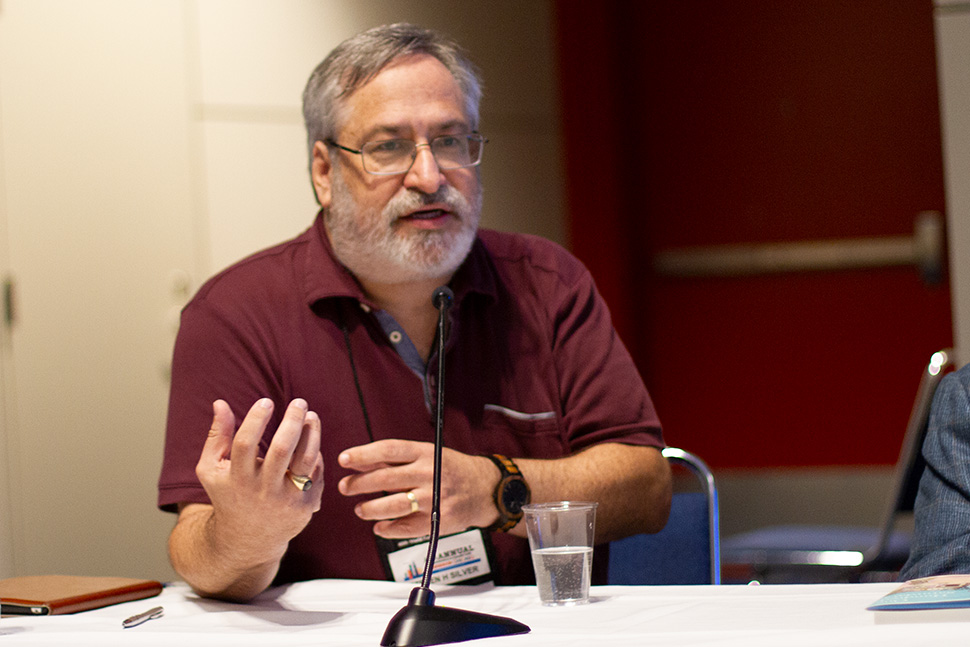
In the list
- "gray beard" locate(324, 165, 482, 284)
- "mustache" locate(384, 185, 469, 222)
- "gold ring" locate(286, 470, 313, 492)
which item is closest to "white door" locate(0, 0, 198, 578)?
"gray beard" locate(324, 165, 482, 284)

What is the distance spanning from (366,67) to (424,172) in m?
0.21

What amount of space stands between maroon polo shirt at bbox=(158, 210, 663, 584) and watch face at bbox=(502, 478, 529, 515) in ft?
0.71

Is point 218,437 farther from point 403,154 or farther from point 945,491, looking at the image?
point 945,491

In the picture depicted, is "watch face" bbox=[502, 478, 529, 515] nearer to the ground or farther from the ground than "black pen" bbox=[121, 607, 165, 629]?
farther from the ground

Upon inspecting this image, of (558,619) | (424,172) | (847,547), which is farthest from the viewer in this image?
(847,547)

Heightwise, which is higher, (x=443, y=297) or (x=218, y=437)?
(x=443, y=297)

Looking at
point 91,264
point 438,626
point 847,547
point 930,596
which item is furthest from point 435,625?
point 91,264

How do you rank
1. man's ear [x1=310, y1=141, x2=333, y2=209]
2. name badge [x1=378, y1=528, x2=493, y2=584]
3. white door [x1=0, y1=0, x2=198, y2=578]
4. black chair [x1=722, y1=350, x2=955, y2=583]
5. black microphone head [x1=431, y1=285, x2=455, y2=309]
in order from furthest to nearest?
white door [x1=0, y1=0, x2=198, y2=578]
black chair [x1=722, y1=350, x2=955, y2=583]
man's ear [x1=310, y1=141, x2=333, y2=209]
name badge [x1=378, y1=528, x2=493, y2=584]
black microphone head [x1=431, y1=285, x2=455, y2=309]

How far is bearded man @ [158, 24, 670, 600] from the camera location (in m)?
1.68

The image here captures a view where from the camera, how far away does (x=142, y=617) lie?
1310 millimetres

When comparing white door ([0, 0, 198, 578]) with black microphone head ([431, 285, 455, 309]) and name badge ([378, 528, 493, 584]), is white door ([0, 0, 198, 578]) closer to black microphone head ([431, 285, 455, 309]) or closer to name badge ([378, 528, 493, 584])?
name badge ([378, 528, 493, 584])

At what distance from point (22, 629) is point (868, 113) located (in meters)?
3.95

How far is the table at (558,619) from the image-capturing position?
105 cm

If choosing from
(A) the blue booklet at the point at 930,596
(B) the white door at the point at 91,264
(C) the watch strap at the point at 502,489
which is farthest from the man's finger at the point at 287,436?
(B) the white door at the point at 91,264
